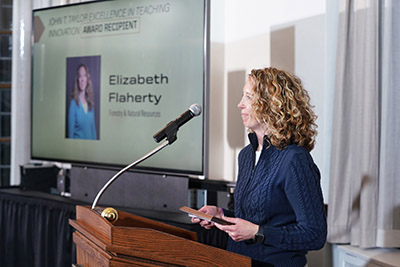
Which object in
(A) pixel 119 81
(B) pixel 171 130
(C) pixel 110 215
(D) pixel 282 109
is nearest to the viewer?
(C) pixel 110 215

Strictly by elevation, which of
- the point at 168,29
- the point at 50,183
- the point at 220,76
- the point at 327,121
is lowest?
the point at 50,183

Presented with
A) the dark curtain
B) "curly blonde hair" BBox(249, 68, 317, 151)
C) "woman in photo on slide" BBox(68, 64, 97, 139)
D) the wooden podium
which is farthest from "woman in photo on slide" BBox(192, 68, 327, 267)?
"woman in photo on slide" BBox(68, 64, 97, 139)

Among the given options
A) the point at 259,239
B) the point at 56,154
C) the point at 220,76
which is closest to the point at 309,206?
the point at 259,239

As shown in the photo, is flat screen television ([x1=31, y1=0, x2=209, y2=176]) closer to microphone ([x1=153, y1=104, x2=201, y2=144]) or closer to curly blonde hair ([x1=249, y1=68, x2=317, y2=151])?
curly blonde hair ([x1=249, y1=68, x2=317, y2=151])

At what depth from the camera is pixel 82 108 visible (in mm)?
4004

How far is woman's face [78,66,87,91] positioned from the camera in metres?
3.97

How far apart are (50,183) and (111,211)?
2811 mm

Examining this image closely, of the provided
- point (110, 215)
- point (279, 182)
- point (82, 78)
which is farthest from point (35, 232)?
point (279, 182)

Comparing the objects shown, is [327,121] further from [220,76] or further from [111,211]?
[111,211]

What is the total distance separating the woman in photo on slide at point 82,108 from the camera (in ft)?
13.0

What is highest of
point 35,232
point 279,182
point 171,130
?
point 171,130

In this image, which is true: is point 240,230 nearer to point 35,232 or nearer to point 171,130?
point 171,130

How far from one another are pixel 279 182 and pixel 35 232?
2.59 metres

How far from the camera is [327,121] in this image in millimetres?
3051
